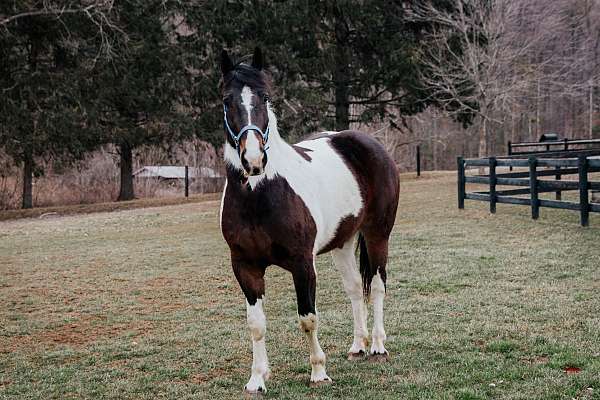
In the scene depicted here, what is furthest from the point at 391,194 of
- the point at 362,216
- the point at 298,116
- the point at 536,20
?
the point at 536,20

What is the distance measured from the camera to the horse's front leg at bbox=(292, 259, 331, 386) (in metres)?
3.90

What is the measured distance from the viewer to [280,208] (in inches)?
151

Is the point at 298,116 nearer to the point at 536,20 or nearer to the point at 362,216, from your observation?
the point at 536,20

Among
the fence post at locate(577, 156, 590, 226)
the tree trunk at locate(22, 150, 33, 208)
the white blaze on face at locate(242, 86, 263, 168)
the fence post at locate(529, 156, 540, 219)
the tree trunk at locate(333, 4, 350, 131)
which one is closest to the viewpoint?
the white blaze on face at locate(242, 86, 263, 168)

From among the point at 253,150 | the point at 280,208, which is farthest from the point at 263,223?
the point at 253,150

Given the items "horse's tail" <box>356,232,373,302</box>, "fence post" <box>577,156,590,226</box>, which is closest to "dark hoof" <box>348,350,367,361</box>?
"horse's tail" <box>356,232,373,302</box>

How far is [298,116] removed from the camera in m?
23.0

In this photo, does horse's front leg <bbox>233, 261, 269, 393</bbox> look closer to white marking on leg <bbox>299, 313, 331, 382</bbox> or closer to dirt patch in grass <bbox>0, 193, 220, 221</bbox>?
white marking on leg <bbox>299, 313, 331, 382</bbox>

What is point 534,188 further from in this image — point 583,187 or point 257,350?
point 257,350

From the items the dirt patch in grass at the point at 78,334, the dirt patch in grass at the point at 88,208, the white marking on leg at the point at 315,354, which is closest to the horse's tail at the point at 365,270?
the white marking on leg at the point at 315,354

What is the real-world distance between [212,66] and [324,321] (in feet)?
63.5

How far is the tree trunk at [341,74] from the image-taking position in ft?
77.4

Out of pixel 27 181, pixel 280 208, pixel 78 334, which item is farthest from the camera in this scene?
pixel 27 181

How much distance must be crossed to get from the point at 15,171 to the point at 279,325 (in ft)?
69.6
